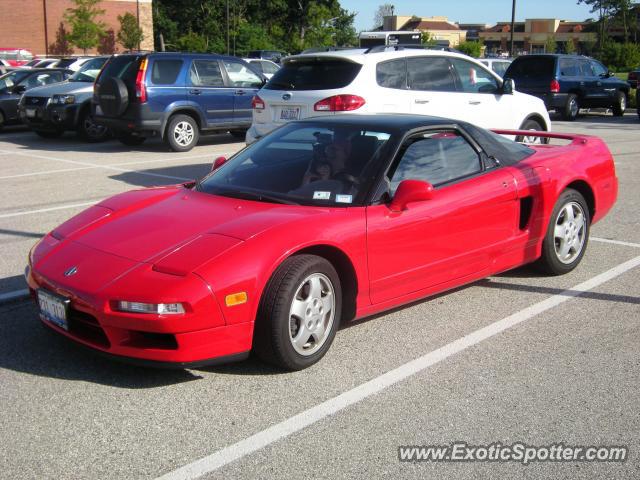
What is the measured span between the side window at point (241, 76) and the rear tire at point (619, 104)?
1214 centimetres

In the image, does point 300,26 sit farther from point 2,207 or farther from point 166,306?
point 166,306

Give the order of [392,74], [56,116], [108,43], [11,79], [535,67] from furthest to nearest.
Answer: [108,43] < [535,67] < [11,79] < [56,116] < [392,74]

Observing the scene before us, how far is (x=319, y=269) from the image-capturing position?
420 cm

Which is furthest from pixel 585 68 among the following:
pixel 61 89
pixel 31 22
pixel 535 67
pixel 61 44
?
pixel 31 22

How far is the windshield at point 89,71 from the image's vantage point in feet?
54.9

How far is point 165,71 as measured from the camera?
13992 mm

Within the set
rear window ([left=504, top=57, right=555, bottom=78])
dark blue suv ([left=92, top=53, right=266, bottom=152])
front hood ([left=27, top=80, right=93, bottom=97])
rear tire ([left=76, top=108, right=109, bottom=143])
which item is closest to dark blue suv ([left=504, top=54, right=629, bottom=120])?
rear window ([left=504, top=57, right=555, bottom=78])

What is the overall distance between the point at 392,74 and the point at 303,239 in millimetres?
5961

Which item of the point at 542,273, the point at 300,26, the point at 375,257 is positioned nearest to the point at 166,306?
the point at 375,257

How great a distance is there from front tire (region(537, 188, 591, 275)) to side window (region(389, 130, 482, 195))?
93 centimetres

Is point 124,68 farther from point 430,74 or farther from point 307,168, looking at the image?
point 307,168

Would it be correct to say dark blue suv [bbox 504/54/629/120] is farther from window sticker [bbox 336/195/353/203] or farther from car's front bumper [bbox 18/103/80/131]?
window sticker [bbox 336/195/353/203]

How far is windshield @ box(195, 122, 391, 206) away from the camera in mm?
4727

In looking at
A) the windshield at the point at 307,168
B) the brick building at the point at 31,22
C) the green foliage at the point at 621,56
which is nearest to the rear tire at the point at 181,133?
the windshield at the point at 307,168
